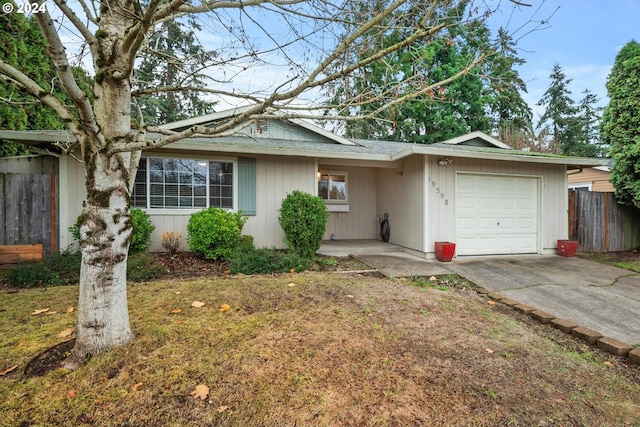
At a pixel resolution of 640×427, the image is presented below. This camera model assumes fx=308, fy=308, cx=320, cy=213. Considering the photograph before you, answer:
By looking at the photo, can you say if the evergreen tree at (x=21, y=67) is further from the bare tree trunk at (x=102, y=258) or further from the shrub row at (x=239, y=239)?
the bare tree trunk at (x=102, y=258)

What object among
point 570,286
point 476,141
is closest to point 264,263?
point 570,286

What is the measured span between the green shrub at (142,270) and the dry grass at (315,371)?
3.57ft

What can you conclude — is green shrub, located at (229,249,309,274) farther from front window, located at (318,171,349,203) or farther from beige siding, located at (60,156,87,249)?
front window, located at (318,171,349,203)

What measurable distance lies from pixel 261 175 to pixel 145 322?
16.0 feet

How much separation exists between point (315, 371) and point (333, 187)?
784 centimetres

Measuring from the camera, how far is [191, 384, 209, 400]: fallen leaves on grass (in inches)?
78.5

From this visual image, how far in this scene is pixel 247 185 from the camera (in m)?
7.28

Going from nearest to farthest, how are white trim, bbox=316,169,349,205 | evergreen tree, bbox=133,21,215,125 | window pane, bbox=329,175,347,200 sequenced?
evergreen tree, bbox=133,21,215,125
white trim, bbox=316,169,349,205
window pane, bbox=329,175,347,200

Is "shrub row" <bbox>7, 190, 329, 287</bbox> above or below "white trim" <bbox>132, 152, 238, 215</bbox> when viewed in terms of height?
below

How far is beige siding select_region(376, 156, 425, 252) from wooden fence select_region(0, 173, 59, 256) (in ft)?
25.0

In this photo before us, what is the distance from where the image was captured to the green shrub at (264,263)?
554 centimetres

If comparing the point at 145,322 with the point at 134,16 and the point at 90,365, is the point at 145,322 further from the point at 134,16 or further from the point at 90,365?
the point at 134,16

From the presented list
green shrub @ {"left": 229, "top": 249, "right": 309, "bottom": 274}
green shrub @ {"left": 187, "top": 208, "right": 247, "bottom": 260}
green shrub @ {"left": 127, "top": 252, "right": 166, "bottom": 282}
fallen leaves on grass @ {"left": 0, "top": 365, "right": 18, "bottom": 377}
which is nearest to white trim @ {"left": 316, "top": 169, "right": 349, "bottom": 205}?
green shrub @ {"left": 187, "top": 208, "right": 247, "bottom": 260}

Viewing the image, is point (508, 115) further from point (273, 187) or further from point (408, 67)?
point (408, 67)
